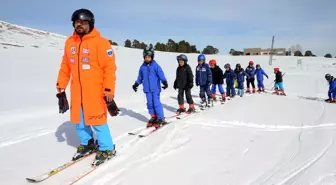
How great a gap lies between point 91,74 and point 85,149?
1.27m

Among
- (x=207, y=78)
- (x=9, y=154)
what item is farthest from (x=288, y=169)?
(x=207, y=78)

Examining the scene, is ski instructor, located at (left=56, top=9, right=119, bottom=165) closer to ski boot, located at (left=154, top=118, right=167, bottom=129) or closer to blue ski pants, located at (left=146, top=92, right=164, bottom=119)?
ski boot, located at (left=154, top=118, right=167, bottom=129)

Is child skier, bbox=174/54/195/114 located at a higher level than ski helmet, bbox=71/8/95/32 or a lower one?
lower

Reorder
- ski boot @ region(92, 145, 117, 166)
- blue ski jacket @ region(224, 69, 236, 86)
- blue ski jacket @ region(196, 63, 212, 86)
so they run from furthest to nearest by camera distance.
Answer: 1. blue ski jacket @ region(224, 69, 236, 86)
2. blue ski jacket @ region(196, 63, 212, 86)
3. ski boot @ region(92, 145, 117, 166)

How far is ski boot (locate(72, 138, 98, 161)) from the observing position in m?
3.94

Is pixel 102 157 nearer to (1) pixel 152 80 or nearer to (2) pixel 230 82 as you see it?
(1) pixel 152 80

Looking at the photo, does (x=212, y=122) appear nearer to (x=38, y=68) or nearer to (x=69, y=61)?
(x=69, y=61)

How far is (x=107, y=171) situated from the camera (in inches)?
138

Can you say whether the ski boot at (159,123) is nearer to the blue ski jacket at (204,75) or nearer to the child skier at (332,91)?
the blue ski jacket at (204,75)

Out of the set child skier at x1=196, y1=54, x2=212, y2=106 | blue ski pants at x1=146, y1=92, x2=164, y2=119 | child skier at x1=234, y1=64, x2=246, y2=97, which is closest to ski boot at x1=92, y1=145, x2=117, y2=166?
blue ski pants at x1=146, y1=92, x2=164, y2=119

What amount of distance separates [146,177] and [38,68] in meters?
12.3

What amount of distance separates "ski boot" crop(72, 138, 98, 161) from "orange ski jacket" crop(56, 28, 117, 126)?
Answer: 1.96 feet

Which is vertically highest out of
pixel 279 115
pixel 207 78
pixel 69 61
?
pixel 69 61

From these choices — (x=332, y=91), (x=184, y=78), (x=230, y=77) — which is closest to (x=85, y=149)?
(x=184, y=78)
